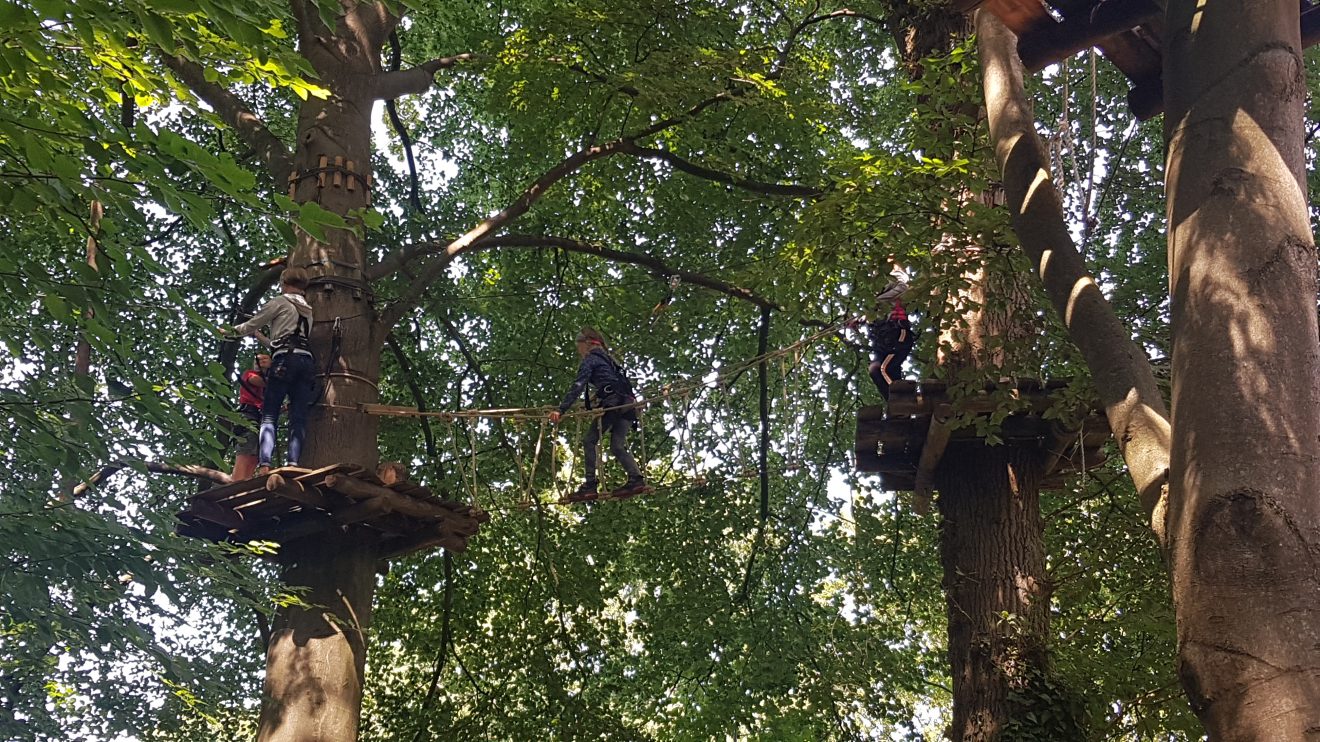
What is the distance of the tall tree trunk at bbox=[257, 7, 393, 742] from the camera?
278 inches

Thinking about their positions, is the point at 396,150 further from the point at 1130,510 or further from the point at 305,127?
the point at 1130,510

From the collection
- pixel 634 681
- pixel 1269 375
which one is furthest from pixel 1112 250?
pixel 1269 375

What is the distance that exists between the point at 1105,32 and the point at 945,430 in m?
2.24

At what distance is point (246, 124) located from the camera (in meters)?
9.08

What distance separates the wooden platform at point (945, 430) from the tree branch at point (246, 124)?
15.2ft

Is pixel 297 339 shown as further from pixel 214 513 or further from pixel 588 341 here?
pixel 588 341

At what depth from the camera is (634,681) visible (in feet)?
41.3

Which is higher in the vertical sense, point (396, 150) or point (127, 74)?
point (396, 150)

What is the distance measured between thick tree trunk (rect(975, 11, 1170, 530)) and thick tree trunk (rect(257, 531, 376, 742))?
171 inches

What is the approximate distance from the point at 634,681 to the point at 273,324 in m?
6.36

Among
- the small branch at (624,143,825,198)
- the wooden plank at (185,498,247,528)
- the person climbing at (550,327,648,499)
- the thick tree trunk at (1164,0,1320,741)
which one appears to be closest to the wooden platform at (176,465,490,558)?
the wooden plank at (185,498,247,528)

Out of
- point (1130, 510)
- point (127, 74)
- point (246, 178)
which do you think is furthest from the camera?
point (1130, 510)

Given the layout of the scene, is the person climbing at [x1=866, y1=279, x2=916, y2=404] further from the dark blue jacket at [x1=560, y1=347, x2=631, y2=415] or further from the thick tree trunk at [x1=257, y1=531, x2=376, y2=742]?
the thick tree trunk at [x1=257, y1=531, x2=376, y2=742]

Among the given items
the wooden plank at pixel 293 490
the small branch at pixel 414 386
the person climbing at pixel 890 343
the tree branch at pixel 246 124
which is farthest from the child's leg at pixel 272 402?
the person climbing at pixel 890 343
